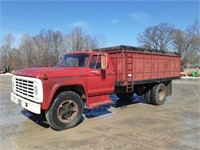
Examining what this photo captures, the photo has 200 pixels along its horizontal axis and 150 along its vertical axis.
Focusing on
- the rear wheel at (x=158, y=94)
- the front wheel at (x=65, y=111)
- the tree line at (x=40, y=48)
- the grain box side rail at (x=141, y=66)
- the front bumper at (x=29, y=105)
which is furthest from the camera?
the tree line at (x=40, y=48)

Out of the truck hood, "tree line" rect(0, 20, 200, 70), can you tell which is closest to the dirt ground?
the truck hood

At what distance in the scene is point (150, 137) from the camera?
18.9 feet

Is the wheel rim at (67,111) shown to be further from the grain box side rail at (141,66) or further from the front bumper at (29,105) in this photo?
the grain box side rail at (141,66)

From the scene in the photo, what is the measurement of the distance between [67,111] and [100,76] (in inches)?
66.1

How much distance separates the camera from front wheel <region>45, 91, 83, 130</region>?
6.18 m

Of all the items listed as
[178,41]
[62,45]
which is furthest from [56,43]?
[178,41]

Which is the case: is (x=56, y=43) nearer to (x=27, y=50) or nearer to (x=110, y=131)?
(x=27, y=50)

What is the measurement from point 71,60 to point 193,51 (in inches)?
2439

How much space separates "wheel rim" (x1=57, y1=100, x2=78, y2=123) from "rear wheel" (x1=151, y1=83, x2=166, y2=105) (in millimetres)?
4687

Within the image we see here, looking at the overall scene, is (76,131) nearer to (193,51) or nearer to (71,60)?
(71,60)

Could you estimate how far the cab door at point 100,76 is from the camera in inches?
283

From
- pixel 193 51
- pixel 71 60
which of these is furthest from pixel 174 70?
pixel 193 51

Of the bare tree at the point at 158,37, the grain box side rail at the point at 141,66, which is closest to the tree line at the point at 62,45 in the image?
Result: the bare tree at the point at 158,37

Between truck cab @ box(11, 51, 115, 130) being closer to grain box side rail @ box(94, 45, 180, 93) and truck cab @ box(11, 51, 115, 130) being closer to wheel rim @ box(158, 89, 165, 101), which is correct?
grain box side rail @ box(94, 45, 180, 93)
